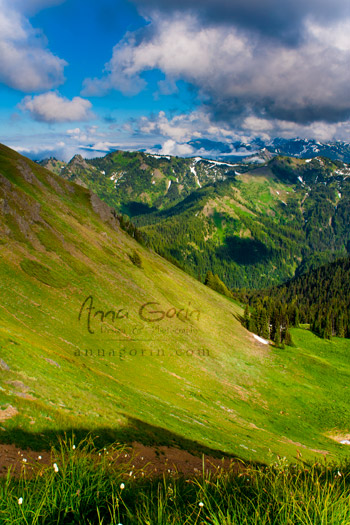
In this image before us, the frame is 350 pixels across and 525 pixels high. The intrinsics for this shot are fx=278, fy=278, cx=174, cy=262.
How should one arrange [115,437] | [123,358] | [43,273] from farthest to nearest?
[43,273] → [123,358] → [115,437]

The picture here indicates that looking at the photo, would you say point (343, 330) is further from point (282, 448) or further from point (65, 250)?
point (65, 250)

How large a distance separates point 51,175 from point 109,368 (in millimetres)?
85346

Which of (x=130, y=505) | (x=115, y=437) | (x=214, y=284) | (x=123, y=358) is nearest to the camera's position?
→ (x=130, y=505)

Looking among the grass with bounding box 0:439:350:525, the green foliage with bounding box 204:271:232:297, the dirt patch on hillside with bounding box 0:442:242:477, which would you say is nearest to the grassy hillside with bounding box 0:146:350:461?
the dirt patch on hillside with bounding box 0:442:242:477

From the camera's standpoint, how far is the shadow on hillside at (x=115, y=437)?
45.8 feet

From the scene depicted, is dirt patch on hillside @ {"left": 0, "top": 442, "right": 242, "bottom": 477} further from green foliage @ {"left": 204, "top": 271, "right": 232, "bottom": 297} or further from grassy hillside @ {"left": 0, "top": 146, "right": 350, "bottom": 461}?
green foliage @ {"left": 204, "top": 271, "right": 232, "bottom": 297}

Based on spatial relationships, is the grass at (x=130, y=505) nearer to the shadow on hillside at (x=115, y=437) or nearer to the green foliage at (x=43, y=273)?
the shadow on hillside at (x=115, y=437)

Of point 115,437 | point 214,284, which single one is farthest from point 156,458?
point 214,284

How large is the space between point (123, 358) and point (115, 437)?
2696 centimetres

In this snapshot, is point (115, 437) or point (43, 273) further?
point (43, 273)

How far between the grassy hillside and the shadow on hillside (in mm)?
153

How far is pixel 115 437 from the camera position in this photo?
18.5 meters

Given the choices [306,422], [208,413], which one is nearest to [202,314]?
[306,422]

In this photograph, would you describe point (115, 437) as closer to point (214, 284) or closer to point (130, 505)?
point (130, 505)
